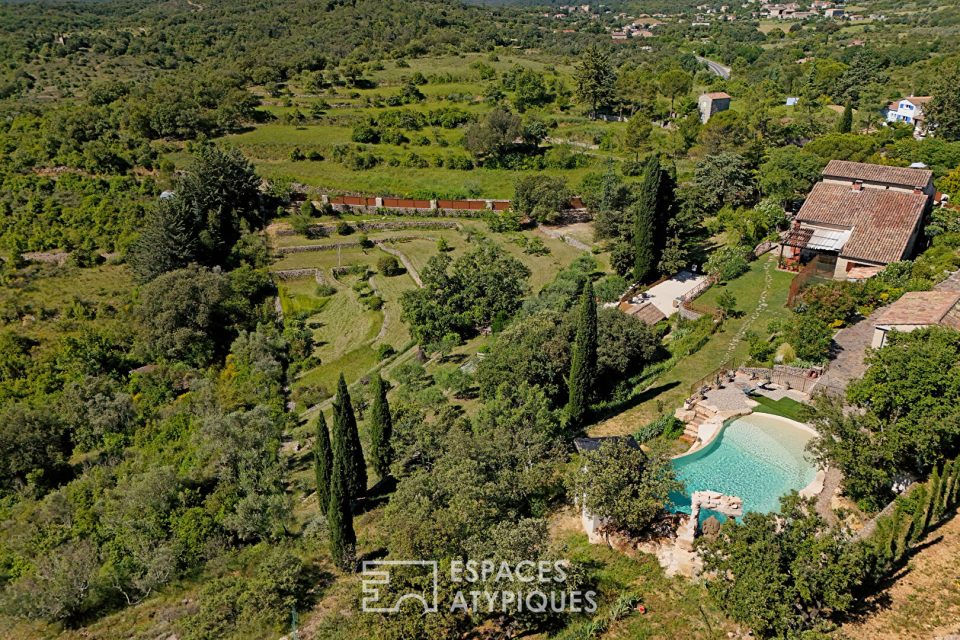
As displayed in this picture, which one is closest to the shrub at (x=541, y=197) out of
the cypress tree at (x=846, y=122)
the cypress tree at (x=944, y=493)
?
the cypress tree at (x=846, y=122)

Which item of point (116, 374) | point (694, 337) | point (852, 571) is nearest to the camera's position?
point (852, 571)

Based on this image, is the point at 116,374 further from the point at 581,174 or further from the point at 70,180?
the point at 581,174

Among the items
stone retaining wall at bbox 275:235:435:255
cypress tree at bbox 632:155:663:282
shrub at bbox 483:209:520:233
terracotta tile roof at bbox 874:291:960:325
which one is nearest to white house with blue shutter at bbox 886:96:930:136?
cypress tree at bbox 632:155:663:282

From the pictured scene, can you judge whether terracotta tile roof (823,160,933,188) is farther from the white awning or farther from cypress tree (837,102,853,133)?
cypress tree (837,102,853,133)

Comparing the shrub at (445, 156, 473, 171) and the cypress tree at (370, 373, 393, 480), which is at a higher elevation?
the shrub at (445, 156, 473, 171)

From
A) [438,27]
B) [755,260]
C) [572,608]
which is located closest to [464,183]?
[755,260]

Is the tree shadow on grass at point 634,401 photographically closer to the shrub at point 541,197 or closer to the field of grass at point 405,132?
the shrub at point 541,197
